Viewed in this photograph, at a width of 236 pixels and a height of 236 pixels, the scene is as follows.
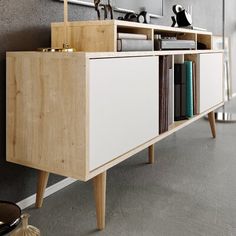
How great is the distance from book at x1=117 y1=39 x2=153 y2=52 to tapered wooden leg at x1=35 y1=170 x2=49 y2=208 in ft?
2.14

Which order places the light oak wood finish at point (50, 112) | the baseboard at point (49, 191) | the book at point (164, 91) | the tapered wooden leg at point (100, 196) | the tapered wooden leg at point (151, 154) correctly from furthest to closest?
the tapered wooden leg at point (151, 154) → the book at point (164, 91) → the baseboard at point (49, 191) → the tapered wooden leg at point (100, 196) → the light oak wood finish at point (50, 112)

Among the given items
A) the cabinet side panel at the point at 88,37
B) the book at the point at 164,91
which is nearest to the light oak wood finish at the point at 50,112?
the cabinet side panel at the point at 88,37

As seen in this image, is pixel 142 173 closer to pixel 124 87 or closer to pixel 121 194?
pixel 121 194

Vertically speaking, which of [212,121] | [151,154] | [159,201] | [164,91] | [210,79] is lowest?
[159,201]

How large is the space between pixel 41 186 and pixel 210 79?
4.97 feet

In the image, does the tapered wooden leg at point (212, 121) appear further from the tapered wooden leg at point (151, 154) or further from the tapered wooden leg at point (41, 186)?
the tapered wooden leg at point (41, 186)

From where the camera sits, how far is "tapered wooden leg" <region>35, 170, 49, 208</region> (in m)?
1.57

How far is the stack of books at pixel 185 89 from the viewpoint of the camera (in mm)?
2154

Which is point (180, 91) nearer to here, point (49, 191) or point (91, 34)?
point (91, 34)

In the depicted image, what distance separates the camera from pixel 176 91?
216 cm

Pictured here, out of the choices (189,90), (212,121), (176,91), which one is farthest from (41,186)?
(212,121)

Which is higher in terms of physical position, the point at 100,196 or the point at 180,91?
the point at 180,91

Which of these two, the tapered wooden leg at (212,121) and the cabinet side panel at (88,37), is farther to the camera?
the tapered wooden leg at (212,121)

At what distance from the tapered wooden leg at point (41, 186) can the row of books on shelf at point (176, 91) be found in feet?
2.18
